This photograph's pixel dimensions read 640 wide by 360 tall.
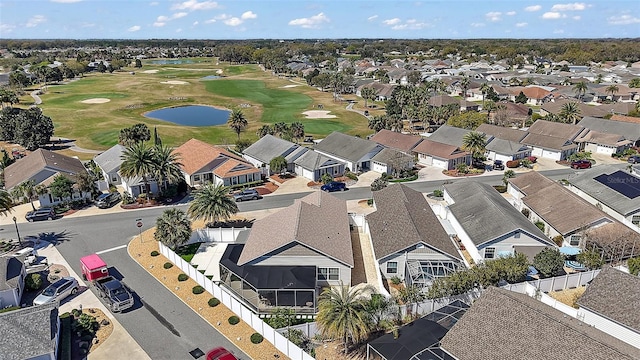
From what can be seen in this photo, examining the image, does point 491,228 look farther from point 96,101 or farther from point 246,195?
point 96,101

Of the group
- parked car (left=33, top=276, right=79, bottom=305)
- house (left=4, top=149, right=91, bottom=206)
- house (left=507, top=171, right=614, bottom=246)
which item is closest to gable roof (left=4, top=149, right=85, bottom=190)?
house (left=4, top=149, right=91, bottom=206)

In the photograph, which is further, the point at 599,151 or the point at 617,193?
the point at 599,151

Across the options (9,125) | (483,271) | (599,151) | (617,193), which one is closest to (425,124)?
(599,151)

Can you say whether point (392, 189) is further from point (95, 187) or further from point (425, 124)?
point (425, 124)

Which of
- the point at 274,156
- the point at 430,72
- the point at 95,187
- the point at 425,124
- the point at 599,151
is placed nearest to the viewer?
the point at 95,187

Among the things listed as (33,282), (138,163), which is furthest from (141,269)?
(138,163)

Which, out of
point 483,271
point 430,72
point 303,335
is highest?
point 430,72

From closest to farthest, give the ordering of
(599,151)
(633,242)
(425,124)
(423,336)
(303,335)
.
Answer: (423,336), (303,335), (633,242), (599,151), (425,124)
